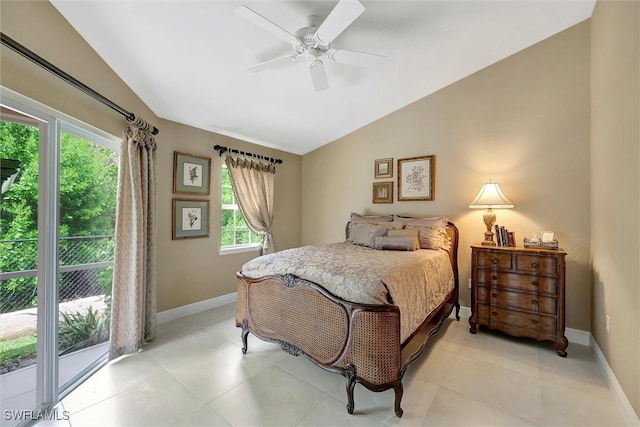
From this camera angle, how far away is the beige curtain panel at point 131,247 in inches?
88.8

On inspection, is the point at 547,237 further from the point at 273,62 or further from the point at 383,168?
the point at 273,62

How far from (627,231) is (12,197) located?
370cm

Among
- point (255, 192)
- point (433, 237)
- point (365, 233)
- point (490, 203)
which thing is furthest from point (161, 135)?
point (490, 203)

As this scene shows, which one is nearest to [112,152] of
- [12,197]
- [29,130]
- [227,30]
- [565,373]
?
[29,130]

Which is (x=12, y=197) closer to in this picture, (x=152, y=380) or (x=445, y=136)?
(x=152, y=380)

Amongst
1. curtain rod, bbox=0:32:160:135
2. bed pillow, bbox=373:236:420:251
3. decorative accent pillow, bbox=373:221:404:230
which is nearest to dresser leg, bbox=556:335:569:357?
bed pillow, bbox=373:236:420:251

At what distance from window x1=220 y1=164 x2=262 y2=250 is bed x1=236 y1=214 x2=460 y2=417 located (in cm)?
150

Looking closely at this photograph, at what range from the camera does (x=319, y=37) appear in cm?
183

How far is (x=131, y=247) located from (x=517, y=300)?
12.2 ft

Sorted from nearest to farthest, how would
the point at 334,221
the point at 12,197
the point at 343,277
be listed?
the point at 12,197, the point at 343,277, the point at 334,221

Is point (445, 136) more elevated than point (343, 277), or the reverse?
point (445, 136)

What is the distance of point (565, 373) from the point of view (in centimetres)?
204

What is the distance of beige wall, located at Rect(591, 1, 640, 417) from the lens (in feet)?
4.99

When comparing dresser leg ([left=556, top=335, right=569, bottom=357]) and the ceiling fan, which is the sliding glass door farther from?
dresser leg ([left=556, top=335, right=569, bottom=357])
